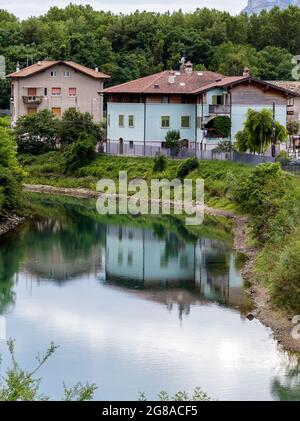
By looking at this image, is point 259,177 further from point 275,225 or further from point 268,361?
point 268,361

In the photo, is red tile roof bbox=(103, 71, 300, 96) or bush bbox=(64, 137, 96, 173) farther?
red tile roof bbox=(103, 71, 300, 96)

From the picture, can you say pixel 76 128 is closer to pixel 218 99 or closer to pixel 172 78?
pixel 172 78

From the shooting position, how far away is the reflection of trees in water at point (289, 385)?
1329 cm

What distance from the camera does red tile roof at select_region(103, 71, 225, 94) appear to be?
3609 cm

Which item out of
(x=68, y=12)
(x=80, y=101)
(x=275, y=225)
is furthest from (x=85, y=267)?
(x=68, y=12)

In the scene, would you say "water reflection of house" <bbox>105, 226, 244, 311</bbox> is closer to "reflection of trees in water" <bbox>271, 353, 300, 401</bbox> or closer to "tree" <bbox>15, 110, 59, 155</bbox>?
"reflection of trees in water" <bbox>271, 353, 300, 401</bbox>

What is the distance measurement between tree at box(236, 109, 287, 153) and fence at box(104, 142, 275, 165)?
22.1 inches

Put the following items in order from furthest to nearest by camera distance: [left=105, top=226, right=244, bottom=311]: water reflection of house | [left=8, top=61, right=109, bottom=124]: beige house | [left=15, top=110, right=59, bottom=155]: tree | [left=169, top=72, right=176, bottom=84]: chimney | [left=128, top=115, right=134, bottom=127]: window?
1. [left=8, top=61, right=109, bottom=124]: beige house
2. [left=15, top=110, right=59, bottom=155]: tree
3. [left=128, top=115, right=134, bottom=127]: window
4. [left=169, top=72, right=176, bottom=84]: chimney
5. [left=105, top=226, right=244, bottom=311]: water reflection of house

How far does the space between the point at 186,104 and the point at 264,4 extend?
31418mm

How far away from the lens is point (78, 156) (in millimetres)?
35750

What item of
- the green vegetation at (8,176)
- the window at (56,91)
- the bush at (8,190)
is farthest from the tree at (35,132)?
the bush at (8,190)

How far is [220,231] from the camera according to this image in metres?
26.1

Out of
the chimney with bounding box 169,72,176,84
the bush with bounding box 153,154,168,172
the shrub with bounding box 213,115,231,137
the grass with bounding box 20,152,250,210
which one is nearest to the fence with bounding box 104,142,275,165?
the grass with bounding box 20,152,250,210
